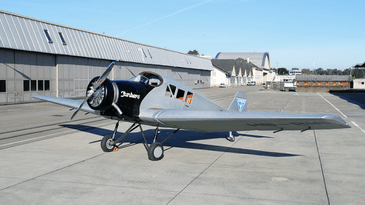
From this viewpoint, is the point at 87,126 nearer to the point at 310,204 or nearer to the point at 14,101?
the point at 310,204

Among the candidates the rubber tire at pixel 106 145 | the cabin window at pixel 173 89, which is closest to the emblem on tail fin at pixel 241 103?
the cabin window at pixel 173 89

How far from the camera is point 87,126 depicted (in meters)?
15.9

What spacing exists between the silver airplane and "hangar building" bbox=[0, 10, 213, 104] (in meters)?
11.8

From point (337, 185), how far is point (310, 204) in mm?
1578

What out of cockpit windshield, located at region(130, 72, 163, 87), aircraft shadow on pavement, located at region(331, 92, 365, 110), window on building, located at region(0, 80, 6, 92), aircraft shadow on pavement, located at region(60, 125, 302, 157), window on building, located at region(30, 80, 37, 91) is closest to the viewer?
cockpit windshield, located at region(130, 72, 163, 87)

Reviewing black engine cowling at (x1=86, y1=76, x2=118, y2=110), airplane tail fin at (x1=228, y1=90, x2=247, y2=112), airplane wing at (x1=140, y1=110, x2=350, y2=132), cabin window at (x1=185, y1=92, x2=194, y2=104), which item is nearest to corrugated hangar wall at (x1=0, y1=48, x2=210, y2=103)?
airplane tail fin at (x1=228, y1=90, x2=247, y2=112)

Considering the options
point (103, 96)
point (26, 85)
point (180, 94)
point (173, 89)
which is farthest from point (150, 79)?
point (26, 85)

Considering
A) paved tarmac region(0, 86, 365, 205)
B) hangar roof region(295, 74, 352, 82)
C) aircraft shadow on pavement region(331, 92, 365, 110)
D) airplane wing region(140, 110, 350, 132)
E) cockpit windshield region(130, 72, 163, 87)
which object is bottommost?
paved tarmac region(0, 86, 365, 205)

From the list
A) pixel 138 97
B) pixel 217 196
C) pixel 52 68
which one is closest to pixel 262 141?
pixel 138 97

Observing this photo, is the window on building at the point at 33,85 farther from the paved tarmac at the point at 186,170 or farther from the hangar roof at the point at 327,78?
the hangar roof at the point at 327,78

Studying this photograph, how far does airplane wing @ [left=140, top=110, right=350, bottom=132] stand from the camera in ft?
22.8

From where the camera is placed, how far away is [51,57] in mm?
33125

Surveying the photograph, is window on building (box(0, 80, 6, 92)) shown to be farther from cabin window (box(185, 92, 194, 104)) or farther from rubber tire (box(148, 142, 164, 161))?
rubber tire (box(148, 142, 164, 161))

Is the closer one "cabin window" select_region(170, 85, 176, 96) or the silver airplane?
the silver airplane
